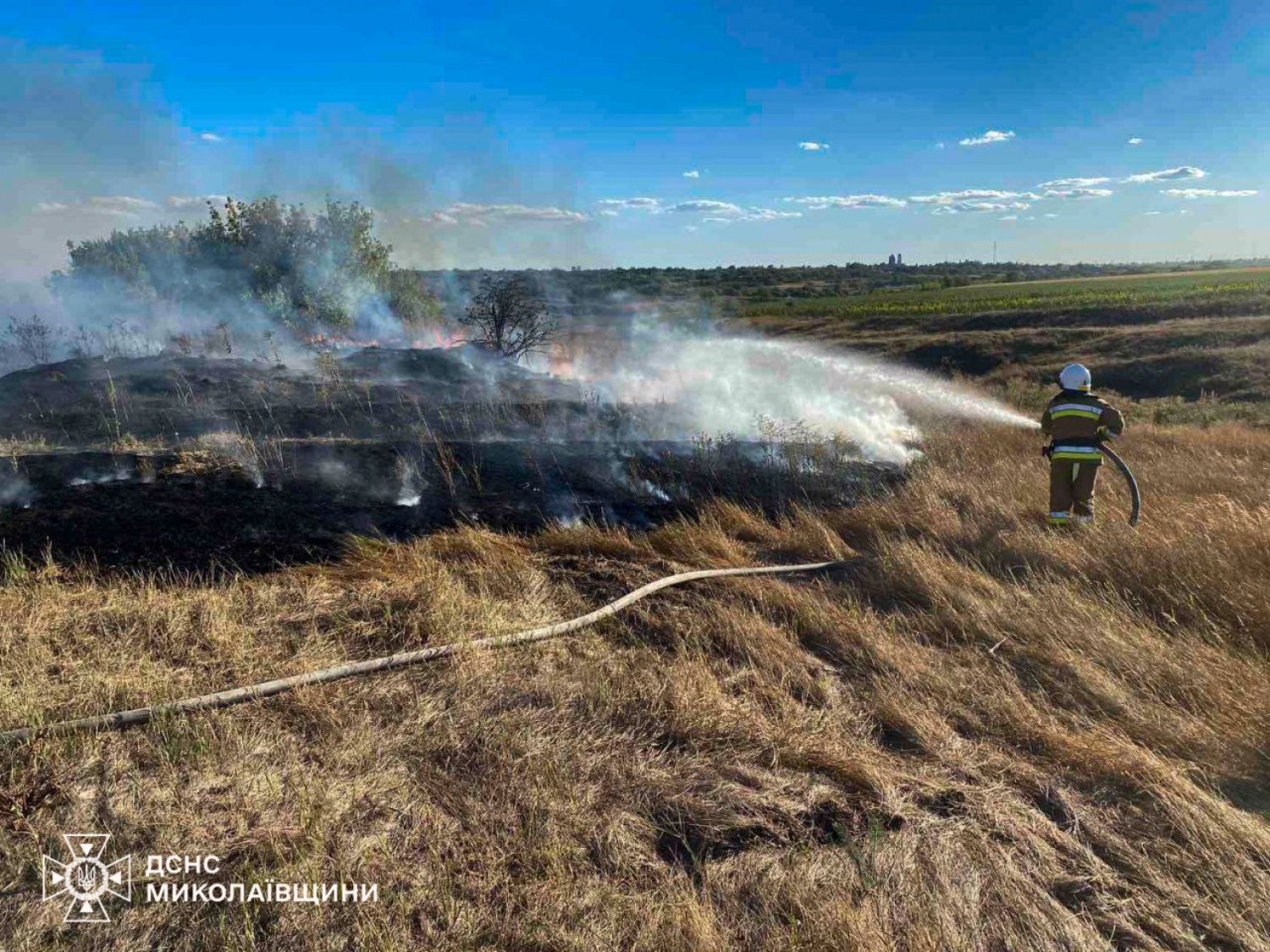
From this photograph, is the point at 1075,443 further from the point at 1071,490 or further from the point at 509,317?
the point at 509,317

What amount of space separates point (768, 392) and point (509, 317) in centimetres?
673

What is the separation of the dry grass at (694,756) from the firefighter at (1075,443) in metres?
0.89

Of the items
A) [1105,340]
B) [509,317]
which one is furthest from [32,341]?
[1105,340]

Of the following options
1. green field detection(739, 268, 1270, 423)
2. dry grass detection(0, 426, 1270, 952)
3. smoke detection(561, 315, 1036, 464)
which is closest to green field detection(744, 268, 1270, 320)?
green field detection(739, 268, 1270, 423)

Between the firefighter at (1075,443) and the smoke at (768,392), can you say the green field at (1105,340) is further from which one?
the firefighter at (1075,443)

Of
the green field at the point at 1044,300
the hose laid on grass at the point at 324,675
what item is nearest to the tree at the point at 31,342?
the hose laid on grass at the point at 324,675

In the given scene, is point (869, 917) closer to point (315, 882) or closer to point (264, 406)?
point (315, 882)

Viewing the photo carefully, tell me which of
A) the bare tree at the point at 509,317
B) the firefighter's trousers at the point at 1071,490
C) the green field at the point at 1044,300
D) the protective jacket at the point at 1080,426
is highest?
the green field at the point at 1044,300

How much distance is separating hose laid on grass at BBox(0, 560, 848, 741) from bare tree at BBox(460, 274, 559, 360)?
12.8 m

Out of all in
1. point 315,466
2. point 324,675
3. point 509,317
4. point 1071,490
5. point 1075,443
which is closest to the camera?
point 324,675

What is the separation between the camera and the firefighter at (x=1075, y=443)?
618 centimetres

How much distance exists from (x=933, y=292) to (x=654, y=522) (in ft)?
191

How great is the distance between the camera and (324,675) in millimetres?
3713

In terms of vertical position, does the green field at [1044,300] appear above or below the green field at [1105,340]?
above
